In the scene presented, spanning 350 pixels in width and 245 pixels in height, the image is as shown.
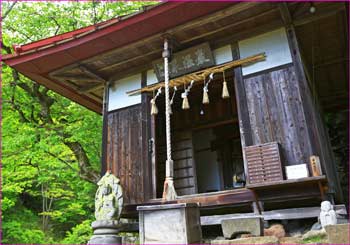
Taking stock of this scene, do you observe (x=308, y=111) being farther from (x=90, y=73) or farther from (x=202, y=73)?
(x=90, y=73)

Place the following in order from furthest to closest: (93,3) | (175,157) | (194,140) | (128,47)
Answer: (93,3), (194,140), (175,157), (128,47)

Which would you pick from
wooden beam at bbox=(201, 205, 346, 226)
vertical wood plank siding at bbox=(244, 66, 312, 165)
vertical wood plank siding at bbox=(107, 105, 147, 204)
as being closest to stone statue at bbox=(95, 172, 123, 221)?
vertical wood plank siding at bbox=(107, 105, 147, 204)

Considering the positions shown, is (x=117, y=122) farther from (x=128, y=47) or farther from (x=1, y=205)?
(x=1, y=205)

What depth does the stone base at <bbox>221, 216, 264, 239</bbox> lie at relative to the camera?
427 cm

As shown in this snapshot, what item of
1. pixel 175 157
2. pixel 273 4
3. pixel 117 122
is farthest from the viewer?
pixel 175 157

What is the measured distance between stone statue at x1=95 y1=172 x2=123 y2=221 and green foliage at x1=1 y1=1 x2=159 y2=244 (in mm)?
4608

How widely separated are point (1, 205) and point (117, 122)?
20.1ft

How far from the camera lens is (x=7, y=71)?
35.4 ft

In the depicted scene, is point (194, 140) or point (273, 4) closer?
point (273, 4)

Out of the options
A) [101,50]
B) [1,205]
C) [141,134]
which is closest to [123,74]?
[101,50]

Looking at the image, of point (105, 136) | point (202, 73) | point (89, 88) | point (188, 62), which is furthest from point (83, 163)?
point (202, 73)

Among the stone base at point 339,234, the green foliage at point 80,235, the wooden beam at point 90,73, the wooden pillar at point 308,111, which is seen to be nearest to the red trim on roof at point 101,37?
the wooden beam at point 90,73

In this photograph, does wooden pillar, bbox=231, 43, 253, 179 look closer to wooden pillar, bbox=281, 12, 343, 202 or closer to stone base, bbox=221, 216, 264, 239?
wooden pillar, bbox=281, 12, 343, 202

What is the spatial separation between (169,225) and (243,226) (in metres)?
1.11
